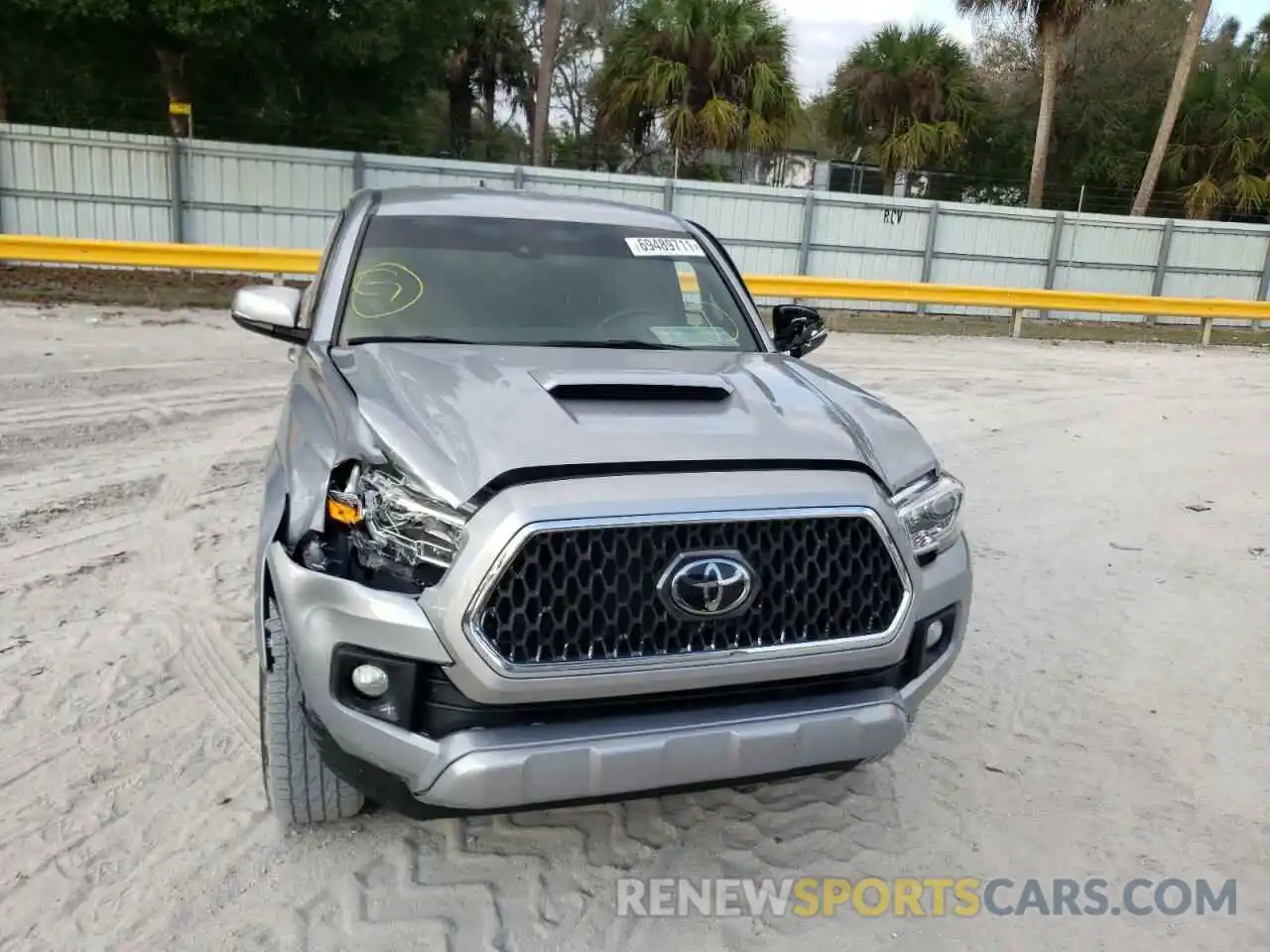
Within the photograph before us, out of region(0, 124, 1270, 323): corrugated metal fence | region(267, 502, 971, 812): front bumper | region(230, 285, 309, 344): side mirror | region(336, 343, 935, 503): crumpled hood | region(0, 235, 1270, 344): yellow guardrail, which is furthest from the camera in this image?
region(0, 124, 1270, 323): corrugated metal fence

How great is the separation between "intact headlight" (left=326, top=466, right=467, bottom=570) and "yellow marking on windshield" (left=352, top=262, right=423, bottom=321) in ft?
4.19

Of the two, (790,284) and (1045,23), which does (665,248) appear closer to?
(790,284)

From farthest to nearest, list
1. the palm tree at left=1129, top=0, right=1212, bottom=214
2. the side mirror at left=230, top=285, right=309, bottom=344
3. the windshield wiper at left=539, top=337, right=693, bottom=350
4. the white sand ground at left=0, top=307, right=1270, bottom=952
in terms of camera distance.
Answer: the palm tree at left=1129, top=0, right=1212, bottom=214 < the side mirror at left=230, top=285, right=309, bottom=344 < the windshield wiper at left=539, top=337, right=693, bottom=350 < the white sand ground at left=0, top=307, right=1270, bottom=952

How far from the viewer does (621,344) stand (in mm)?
3398

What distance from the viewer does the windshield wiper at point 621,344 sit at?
3323 mm

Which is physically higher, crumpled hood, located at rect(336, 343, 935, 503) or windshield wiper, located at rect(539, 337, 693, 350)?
windshield wiper, located at rect(539, 337, 693, 350)

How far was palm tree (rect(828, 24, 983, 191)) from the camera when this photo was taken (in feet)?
69.2

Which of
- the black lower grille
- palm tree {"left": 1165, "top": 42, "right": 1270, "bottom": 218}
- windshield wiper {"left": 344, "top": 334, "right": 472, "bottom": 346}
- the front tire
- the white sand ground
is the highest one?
palm tree {"left": 1165, "top": 42, "right": 1270, "bottom": 218}

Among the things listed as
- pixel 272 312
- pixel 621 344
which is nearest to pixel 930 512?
pixel 621 344

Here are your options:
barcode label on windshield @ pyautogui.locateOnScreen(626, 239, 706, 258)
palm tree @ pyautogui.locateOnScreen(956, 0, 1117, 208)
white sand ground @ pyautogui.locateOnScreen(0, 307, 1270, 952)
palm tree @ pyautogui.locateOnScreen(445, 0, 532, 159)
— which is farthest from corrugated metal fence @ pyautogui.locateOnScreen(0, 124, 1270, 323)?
barcode label on windshield @ pyautogui.locateOnScreen(626, 239, 706, 258)

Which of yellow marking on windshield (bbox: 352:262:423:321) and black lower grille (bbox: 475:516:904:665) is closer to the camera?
black lower grille (bbox: 475:516:904:665)

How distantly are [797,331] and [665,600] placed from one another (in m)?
2.15

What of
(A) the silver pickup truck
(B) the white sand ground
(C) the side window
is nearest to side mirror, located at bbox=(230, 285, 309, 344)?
(C) the side window

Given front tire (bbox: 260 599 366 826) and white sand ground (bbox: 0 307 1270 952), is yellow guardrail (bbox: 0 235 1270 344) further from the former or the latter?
front tire (bbox: 260 599 366 826)
